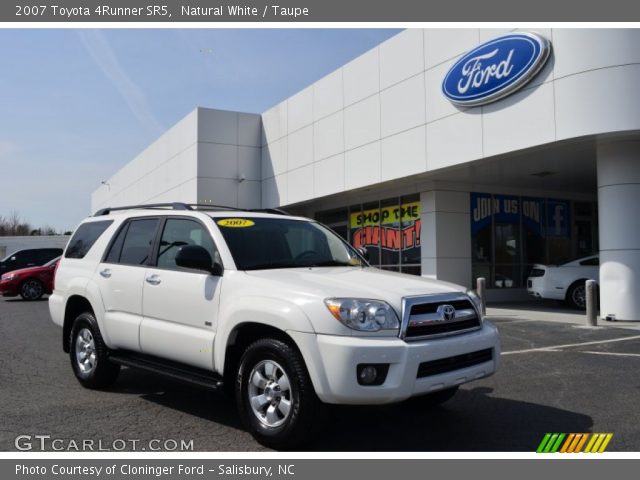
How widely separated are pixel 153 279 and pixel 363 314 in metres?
2.37

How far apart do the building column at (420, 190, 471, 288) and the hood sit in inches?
502

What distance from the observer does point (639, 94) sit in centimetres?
1134

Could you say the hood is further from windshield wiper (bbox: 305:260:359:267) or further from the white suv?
windshield wiper (bbox: 305:260:359:267)

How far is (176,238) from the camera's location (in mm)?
5762

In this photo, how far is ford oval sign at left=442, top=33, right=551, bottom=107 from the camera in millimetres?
12539

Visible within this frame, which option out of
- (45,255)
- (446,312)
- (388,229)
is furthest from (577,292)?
(45,255)

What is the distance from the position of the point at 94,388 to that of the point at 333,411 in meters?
3.22

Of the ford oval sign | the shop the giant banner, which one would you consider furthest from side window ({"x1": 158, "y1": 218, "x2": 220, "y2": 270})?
the shop the giant banner

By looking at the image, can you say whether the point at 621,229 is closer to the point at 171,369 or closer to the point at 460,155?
the point at 460,155

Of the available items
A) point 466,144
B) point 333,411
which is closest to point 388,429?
point 333,411

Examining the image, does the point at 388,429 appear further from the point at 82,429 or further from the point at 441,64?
the point at 441,64

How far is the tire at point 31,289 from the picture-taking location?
783 inches

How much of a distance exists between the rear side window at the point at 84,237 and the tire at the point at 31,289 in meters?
14.4

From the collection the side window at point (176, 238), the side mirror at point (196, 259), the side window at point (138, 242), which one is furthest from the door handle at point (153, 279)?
the side mirror at point (196, 259)
